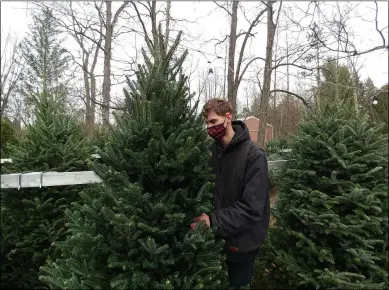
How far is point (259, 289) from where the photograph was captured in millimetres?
4508

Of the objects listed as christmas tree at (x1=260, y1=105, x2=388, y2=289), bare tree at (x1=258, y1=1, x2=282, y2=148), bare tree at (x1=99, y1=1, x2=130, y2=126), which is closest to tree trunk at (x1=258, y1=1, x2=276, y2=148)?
bare tree at (x1=258, y1=1, x2=282, y2=148)

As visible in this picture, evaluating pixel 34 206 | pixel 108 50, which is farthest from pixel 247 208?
pixel 108 50

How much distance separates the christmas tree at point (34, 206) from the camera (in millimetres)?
4363

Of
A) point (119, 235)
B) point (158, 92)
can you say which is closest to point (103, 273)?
→ point (119, 235)

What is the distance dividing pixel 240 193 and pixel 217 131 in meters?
0.56

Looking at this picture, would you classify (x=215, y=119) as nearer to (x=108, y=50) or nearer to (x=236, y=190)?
(x=236, y=190)

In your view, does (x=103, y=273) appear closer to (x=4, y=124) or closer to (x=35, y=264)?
(x=35, y=264)

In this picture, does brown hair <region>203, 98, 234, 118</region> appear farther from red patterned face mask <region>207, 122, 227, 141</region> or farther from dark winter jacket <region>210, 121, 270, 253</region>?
dark winter jacket <region>210, 121, 270, 253</region>

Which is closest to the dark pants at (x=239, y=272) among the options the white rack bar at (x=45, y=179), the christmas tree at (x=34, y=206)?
the white rack bar at (x=45, y=179)

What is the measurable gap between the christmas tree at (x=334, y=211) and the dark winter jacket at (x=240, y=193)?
1373 millimetres

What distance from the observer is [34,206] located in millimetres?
4445

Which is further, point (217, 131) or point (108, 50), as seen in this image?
point (108, 50)

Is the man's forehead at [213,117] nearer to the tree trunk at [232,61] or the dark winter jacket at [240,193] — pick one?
the dark winter jacket at [240,193]

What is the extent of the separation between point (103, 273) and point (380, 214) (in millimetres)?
3356
